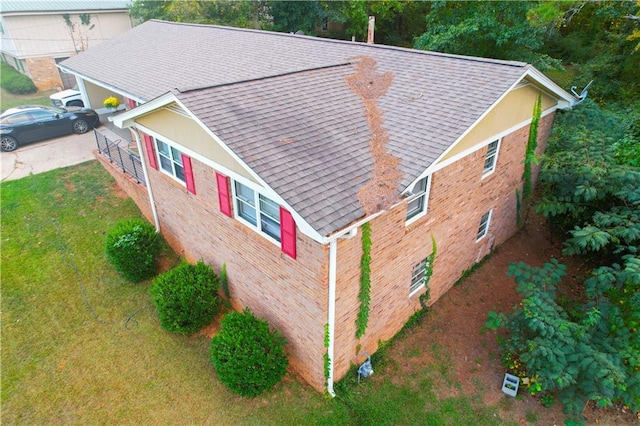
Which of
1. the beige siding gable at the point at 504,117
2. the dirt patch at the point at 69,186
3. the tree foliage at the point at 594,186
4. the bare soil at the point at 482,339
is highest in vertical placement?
the beige siding gable at the point at 504,117

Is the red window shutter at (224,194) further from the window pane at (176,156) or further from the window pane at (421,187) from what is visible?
the window pane at (421,187)

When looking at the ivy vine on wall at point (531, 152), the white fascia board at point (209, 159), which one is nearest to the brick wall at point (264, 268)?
the white fascia board at point (209, 159)

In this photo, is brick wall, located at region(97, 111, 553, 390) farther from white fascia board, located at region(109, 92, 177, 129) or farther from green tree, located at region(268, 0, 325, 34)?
green tree, located at region(268, 0, 325, 34)

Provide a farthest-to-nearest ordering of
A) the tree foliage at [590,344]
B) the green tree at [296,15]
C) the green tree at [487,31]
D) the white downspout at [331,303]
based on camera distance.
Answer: the green tree at [296,15] → the green tree at [487,31] → the tree foliage at [590,344] → the white downspout at [331,303]

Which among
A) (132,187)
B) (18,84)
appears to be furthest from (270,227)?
(18,84)

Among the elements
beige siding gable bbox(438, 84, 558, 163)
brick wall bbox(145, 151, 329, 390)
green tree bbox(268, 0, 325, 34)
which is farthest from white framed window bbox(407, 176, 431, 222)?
green tree bbox(268, 0, 325, 34)

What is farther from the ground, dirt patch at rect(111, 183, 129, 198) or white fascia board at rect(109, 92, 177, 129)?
white fascia board at rect(109, 92, 177, 129)
